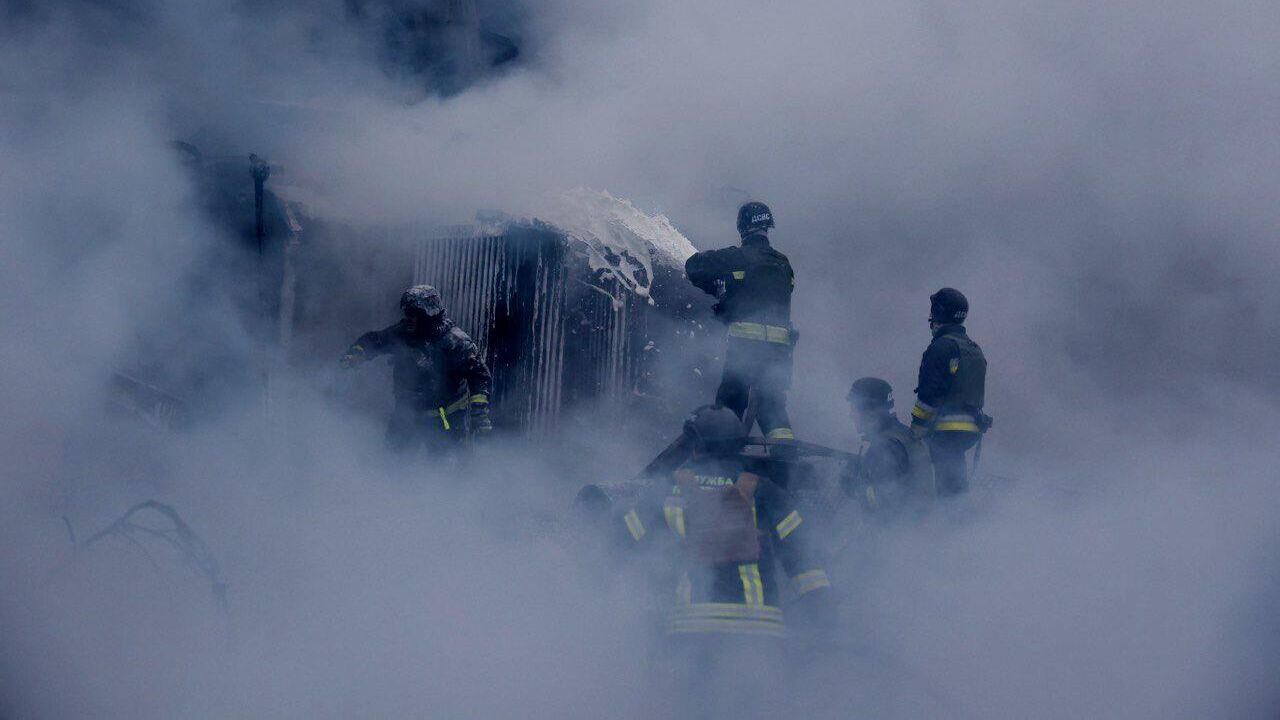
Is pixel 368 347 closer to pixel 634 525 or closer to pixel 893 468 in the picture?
pixel 634 525

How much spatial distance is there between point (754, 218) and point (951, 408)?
1690 mm

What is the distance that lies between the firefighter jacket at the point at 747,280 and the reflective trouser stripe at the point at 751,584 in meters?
2.20

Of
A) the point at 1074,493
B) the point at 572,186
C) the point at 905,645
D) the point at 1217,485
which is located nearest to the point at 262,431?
the point at 572,186

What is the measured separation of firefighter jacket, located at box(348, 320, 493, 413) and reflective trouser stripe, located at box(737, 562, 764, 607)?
3195 millimetres

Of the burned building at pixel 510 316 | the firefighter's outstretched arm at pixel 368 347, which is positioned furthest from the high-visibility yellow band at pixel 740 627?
the firefighter's outstretched arm at pixel 368 347

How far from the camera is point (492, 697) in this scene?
4324 millimetres

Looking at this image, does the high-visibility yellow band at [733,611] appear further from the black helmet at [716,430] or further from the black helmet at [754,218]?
the black helmet at [754,218]

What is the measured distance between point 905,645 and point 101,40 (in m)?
7.14

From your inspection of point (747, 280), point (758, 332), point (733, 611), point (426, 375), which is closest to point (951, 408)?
point (758, 332)

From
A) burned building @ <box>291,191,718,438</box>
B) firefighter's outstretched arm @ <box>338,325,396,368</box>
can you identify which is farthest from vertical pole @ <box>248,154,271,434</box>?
firefighter's outstretched arm @ <box>338,325,396,368</box>

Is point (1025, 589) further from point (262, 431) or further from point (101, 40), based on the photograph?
point (101, 40)

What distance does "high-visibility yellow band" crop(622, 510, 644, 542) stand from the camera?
12.7 feet

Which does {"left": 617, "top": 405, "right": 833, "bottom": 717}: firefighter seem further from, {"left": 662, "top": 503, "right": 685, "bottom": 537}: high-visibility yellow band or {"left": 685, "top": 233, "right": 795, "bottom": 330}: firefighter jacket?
{"left": 685, "top": 233, "right": 795, "bottom": 330}: firefighter jacket

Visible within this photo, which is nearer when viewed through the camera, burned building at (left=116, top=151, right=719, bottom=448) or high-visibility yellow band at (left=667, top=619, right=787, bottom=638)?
high-visibility yellow band at (left=667, top=619, right=787, bottom=638)
